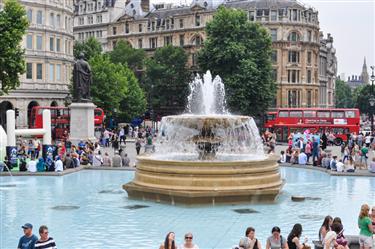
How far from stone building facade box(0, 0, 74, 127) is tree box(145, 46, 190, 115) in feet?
48.7

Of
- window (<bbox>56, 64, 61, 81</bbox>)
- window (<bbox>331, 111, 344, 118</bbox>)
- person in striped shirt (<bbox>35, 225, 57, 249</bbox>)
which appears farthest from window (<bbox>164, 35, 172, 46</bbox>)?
person in striped shirt (<bbox>35, 225, 57, 249</bbox>)

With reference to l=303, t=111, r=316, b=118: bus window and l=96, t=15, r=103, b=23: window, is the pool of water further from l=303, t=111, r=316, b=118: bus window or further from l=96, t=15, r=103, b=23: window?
l=96, t=15, r=103, b=23: window

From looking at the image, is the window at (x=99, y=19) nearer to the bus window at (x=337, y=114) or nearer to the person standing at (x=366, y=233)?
the bus window at (x=337, y=114)

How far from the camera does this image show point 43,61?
66.2 m

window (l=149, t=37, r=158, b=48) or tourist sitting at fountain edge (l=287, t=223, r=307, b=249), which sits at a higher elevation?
window (l=149, t=37, r=158, b=48)

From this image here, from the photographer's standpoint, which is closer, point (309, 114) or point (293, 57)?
point (309, 114)

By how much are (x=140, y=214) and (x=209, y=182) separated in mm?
2596

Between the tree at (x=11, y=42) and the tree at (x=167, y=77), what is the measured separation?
3725cm

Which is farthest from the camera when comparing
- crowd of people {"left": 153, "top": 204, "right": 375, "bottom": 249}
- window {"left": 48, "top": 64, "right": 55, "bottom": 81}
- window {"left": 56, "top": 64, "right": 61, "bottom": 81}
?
window {"left": 56, "top": 64, "right": 61, "bottom": 81}

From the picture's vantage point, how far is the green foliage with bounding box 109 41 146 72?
86.4m

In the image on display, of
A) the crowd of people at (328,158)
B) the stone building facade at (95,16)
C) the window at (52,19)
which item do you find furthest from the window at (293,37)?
the crowd of people at (328,158)

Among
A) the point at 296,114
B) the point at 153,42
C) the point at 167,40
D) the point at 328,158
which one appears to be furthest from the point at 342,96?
the point at 328,158

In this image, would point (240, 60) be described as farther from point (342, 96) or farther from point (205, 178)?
point (342, 96)

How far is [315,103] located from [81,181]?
65419 millimetres
